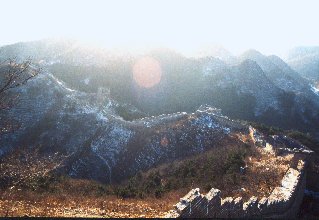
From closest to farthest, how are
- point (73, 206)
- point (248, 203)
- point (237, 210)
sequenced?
point (73, 206) < point (237, 210) < point (248, 203)

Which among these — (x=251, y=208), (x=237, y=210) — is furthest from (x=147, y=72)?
(x=237, y=210)

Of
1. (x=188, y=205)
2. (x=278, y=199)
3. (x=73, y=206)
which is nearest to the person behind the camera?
(x=188, y=205)

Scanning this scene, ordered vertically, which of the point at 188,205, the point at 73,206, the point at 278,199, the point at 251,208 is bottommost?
the point at 278,199

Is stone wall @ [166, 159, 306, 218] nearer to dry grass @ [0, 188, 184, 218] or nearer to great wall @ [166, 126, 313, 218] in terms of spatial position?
great wall @ [166, 126, 313, 218]

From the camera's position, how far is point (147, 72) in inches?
4183

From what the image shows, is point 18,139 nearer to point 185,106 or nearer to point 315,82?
point 185,106

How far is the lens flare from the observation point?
9631cm

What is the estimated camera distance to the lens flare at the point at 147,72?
316ft

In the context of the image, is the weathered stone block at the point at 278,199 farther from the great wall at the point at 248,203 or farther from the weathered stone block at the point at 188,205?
the weathered stone block at the point at 188,205

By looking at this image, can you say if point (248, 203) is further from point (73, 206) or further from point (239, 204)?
point (73, 206)

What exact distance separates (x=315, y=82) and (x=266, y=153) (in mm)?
161088

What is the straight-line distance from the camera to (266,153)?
4625 centimetres

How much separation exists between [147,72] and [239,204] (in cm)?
8778

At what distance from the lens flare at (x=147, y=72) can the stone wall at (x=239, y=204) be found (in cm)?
6692
